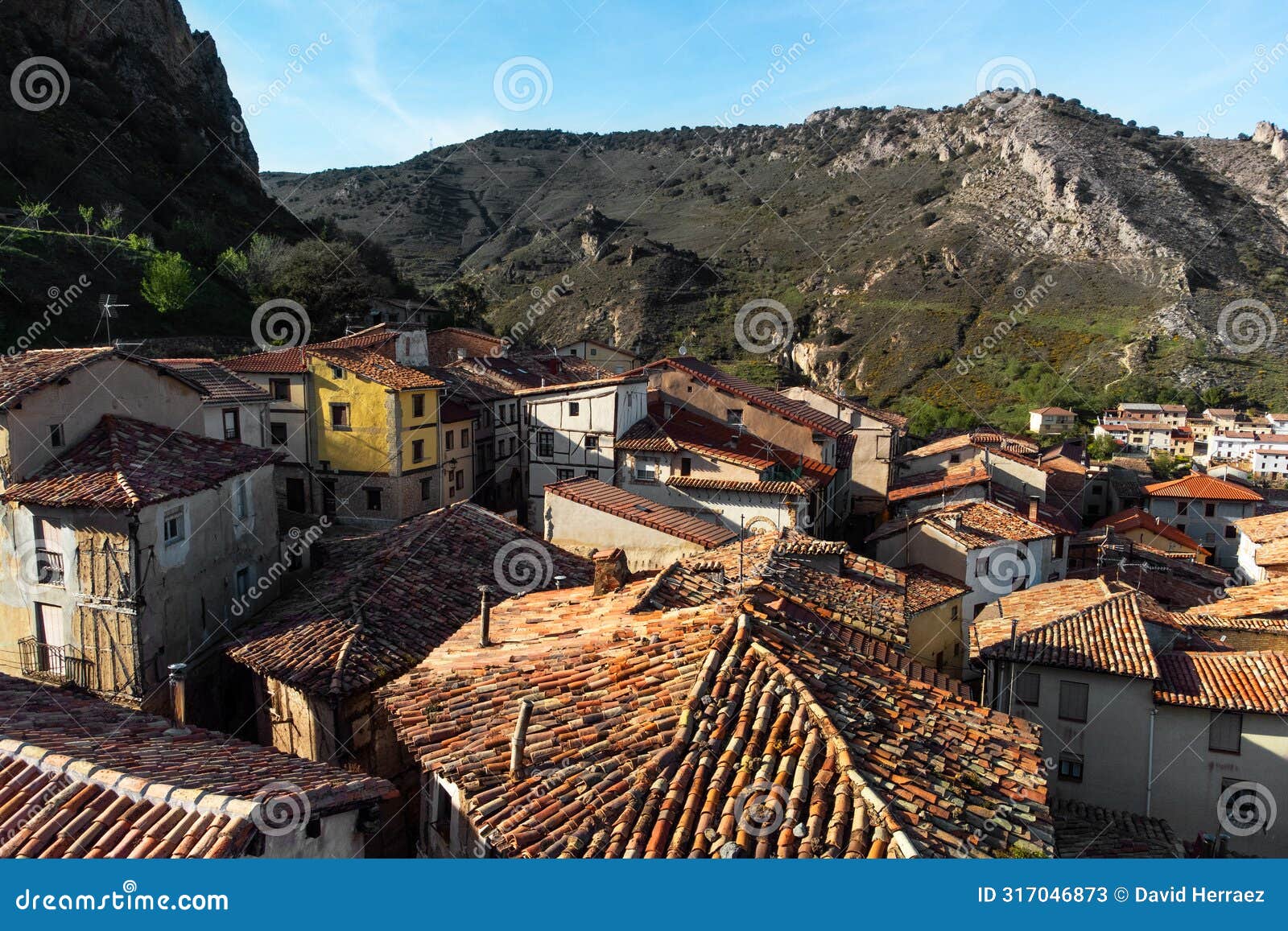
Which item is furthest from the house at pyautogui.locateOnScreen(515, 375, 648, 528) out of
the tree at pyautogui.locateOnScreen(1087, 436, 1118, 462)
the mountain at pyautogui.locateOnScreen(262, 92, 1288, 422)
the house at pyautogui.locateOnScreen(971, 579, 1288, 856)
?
the tree at pyautogui.locateOnScreen(1087, 436, 1118, 462)

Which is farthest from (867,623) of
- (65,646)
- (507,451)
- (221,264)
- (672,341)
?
(672,341)

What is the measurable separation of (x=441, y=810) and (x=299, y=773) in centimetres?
171

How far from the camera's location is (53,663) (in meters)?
15.4

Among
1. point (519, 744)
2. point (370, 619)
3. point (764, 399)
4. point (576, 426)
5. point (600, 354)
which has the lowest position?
point (370, 619)

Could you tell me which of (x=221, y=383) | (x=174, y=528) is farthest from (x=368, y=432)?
(x=174, y=528)

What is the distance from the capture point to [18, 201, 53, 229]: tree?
149 feet

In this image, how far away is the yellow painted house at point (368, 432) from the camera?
89.2 feet

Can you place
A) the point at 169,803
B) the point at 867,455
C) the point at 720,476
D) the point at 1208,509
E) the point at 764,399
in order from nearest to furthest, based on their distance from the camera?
1. the point at 169,803
2. the point at 720,476
3. the point at 764,399
4. the point at 867,455
5. the point at 1208,509

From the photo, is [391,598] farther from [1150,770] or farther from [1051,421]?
[1051,421]

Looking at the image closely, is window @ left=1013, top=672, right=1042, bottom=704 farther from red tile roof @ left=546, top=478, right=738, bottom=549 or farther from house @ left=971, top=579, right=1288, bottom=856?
red tile roof @ left=546, top=478, right=738, bottom=549

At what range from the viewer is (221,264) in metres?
52.2

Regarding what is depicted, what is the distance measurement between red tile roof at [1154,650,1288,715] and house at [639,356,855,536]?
1204cm

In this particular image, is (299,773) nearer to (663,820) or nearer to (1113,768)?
(663,820)

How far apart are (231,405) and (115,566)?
10556 mm
